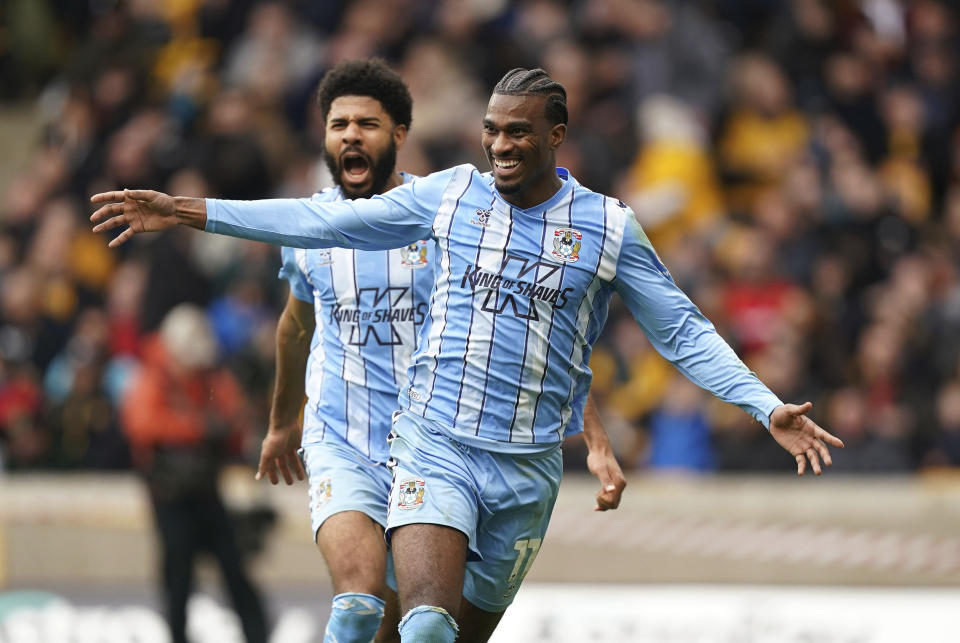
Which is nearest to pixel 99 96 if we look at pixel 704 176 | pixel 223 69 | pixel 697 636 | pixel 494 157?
pixel 223 69

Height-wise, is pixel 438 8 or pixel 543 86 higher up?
pixel 438 8

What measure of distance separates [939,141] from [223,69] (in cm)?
708

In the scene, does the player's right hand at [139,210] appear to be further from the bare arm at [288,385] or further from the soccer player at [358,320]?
the bare arm at [288,385]

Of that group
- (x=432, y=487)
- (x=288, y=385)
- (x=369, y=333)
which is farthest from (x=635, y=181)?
(x=432, y=487)

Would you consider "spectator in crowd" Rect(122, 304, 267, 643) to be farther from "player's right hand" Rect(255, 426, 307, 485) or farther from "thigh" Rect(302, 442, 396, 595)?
"thigh" Rect(302, 442, 396, 595)

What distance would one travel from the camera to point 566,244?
617 centimetres

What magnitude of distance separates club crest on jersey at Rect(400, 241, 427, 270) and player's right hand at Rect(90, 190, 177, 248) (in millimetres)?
1479

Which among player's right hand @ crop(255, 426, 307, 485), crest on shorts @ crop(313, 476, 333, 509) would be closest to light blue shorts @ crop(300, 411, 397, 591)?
crest on shorts @ crop(313, 476, 333, 509)

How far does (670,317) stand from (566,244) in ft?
1.59

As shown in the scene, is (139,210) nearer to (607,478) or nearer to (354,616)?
(354,616)

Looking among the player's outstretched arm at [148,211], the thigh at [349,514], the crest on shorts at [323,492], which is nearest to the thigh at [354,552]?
the thigh at [349,514]

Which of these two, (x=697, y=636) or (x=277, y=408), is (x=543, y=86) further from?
(x=697, y=636)

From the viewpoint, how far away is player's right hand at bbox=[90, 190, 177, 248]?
221 inches

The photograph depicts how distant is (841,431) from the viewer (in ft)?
39.3
